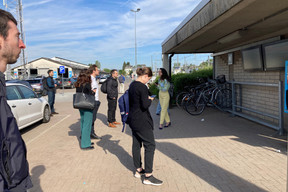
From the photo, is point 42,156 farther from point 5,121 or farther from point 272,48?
point 272,48

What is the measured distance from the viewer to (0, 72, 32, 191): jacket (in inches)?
49.4

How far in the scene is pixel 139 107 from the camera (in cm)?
368

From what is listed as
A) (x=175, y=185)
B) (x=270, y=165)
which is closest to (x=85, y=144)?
(x=175, y=185)

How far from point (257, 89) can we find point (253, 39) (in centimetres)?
166

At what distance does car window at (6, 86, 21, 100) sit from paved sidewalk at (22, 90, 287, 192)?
1.20 m

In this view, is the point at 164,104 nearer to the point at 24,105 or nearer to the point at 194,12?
the point at 194,12

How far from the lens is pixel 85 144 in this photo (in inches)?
212

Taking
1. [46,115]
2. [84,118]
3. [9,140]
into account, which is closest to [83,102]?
[84,118]

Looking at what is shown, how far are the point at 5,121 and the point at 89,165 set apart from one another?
3428 mm

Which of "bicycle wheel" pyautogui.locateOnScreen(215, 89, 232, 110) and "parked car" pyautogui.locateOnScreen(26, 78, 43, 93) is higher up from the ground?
"parked car" pyautogui.locateOnScreen(26, 78, 43, 93)

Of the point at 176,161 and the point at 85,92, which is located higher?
the point at 85,92

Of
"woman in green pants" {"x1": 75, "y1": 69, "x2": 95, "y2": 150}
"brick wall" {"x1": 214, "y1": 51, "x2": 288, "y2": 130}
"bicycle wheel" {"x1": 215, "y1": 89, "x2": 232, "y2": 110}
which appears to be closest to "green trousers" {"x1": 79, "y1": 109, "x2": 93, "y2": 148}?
"woman in green pants" {"x1": 75, "y1": 69, "x2": 95, "y2": 150}

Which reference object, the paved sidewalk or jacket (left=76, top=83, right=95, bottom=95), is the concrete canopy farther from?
jacket (left=76, top=83, right=95, bottom=95)

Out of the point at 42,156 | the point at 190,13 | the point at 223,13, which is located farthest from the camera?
the point at 190,13
